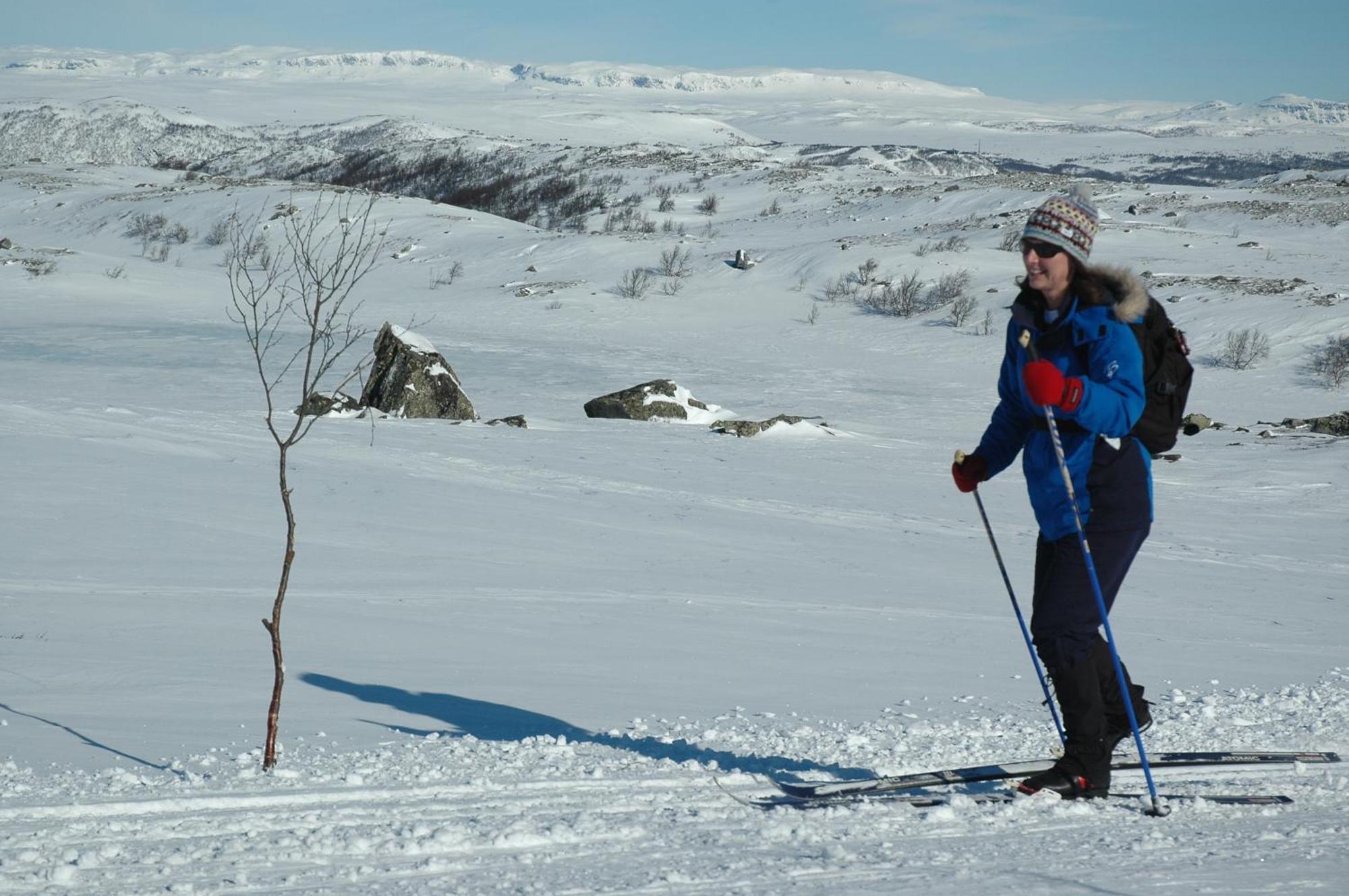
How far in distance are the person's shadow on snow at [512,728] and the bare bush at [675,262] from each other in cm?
2454

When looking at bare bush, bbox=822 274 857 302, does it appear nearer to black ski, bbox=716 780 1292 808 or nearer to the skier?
the skier

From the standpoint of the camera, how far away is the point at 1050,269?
3.06 m

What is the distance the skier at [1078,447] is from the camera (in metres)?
2.91

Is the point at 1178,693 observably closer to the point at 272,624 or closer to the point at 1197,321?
the point at 272,624

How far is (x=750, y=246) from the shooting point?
33.2m

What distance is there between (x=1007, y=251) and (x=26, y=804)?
27.8 metres

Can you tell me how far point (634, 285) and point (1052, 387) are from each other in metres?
24.9

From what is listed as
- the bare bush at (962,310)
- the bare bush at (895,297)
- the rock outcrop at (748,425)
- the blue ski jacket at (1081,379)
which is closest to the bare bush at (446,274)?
the bare bush at (895,297)

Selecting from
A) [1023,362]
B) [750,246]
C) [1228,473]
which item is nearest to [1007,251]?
[750,246]

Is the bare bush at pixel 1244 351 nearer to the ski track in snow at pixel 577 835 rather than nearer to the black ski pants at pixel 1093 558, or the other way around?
the ski track in snow at pixel 577 835

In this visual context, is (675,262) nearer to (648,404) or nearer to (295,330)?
(295,330)

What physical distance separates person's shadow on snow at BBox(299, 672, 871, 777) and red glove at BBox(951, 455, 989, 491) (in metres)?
1.03

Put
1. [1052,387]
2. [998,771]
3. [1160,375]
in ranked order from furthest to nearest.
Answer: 1. [998,771]
2. [1160,375]
3. [1052,387]

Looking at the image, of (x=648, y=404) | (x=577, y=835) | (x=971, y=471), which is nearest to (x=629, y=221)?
(x=648, y=404)
